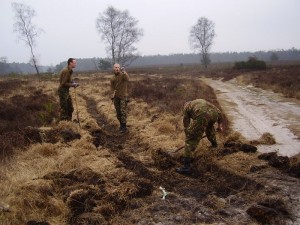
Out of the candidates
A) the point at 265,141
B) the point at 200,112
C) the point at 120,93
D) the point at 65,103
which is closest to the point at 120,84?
the point at 120,93

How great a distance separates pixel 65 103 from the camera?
9938mm

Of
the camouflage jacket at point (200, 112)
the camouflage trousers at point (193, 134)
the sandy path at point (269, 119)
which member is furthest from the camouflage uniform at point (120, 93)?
the camouflage trousers at point (193, 134)

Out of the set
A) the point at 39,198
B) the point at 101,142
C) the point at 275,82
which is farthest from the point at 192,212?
the point at 275,82

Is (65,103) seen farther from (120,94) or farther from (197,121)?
(197,121)

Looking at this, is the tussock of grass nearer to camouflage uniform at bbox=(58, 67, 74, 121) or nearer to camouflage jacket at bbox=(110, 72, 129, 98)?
camouflage jacket at bbox=(110, 72, 129, 98)

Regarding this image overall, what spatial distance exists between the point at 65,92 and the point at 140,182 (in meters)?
5.07

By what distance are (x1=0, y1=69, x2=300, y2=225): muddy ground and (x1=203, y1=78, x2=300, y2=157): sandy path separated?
690 millimetres

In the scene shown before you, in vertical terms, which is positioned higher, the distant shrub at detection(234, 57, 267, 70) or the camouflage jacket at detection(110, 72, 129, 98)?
the camouflage jacket at detection(110, 72, 129, 98)

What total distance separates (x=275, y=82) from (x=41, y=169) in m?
19.5

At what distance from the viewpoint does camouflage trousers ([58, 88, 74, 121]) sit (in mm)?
9805

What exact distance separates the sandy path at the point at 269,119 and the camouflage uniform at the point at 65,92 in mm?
4965

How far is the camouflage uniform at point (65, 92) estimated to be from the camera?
9.67 metres

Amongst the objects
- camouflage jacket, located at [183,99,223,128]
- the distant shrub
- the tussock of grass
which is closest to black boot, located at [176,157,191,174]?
camouflage jacket, located at [183,99,223,128]

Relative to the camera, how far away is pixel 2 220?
4.38m
